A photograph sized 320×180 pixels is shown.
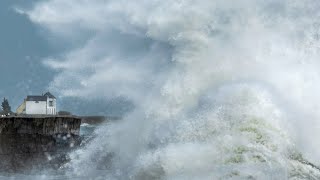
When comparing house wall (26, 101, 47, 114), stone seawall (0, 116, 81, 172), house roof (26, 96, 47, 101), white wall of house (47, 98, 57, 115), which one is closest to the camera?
stone seawall (0, 116, 81, 172)

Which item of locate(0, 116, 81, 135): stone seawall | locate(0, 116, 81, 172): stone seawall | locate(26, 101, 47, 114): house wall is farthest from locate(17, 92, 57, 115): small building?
locate(0, 116, 81, 172): stone seawall

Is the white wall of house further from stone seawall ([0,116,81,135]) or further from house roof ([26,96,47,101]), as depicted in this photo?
stone seawall ([0,116,81,135])

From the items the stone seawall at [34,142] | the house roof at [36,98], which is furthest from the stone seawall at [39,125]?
the house roof at [36,98]

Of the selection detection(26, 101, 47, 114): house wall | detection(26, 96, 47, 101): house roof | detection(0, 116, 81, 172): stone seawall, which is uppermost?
detection(26, 96, 47, 101): house roof

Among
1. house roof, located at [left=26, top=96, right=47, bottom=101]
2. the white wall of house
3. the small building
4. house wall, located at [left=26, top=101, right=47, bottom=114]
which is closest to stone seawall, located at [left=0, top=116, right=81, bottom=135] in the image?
the small building

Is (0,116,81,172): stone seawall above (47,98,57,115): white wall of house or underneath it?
underneath

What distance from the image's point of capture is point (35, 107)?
86562mm

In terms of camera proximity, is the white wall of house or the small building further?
the white wall of house

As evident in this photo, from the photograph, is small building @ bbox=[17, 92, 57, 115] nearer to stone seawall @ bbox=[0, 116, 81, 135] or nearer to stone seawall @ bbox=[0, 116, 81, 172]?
stone seawall @ bbox=[0, 116, 81, 135]

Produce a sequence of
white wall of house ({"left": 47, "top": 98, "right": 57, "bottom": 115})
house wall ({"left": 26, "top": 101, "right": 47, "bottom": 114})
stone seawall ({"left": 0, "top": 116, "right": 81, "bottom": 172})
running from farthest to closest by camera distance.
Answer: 1. white wall of house ({"left": 47, "top": 98, "right": 57, "bottom": 115})
2. house wall ({"left": 26, "top": 101, "right": 47, "bottom": 114})
3. stone seawall ({"left": 0, "top": 116, "right": 81, "bottom": 172})

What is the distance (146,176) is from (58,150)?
9.62 m

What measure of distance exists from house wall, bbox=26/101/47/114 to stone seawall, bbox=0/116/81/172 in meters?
64.4

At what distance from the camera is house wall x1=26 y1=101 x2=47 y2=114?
86438mm

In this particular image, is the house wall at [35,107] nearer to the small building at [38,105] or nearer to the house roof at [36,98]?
the small building at [38,105]
